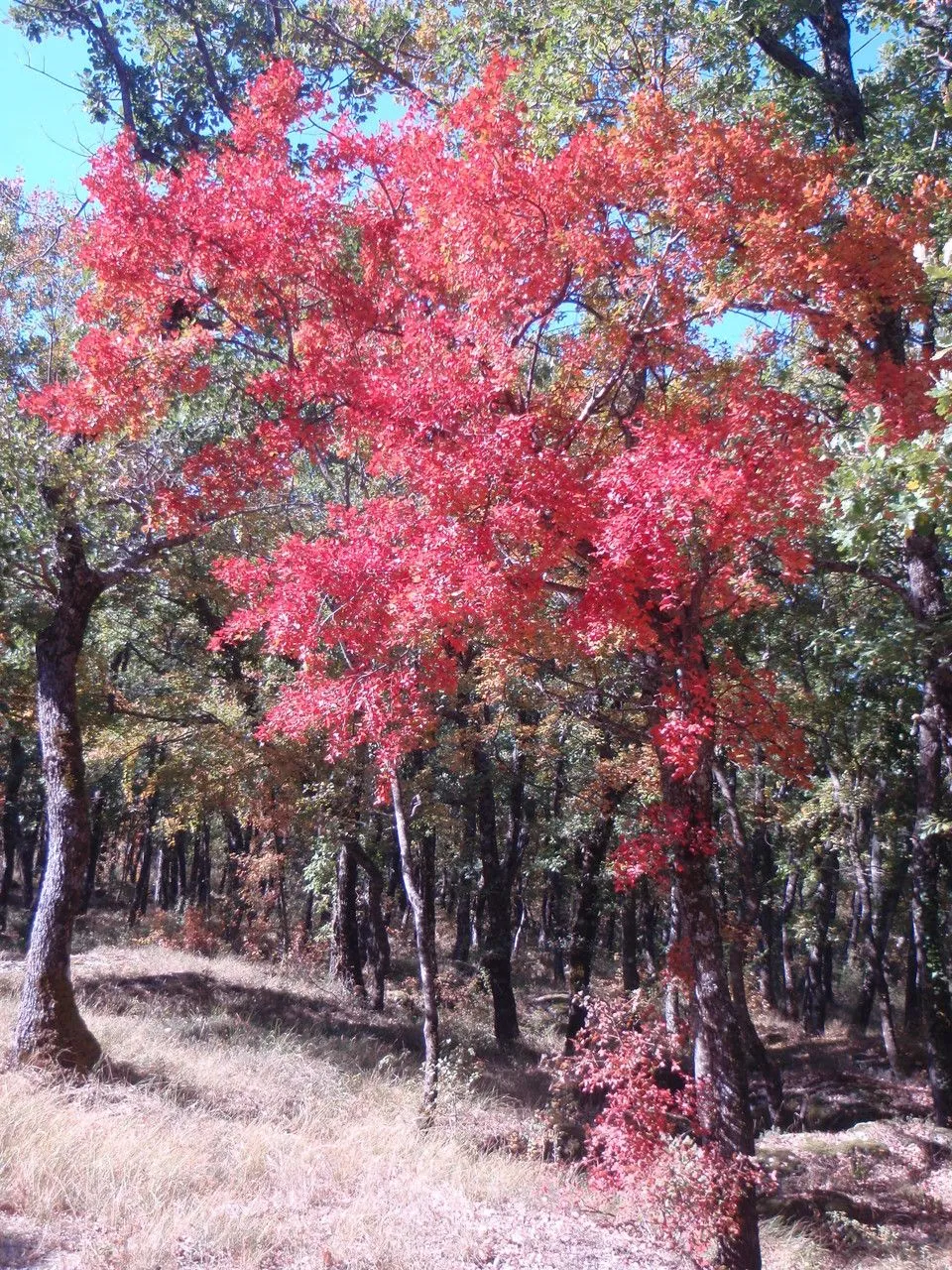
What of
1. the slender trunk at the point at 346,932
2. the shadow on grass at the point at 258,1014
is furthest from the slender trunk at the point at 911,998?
the slender trunk at the point at 346,932

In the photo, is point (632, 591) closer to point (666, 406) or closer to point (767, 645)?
point (666, 406)

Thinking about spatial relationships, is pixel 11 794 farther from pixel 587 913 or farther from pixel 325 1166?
pixel 325 1166

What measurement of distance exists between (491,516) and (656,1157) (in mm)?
5471

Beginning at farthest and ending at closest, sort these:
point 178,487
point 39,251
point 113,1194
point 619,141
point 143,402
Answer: point 39,251
point 178,487
point 143,402
point 619,141
point 113,1194

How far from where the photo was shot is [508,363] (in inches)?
334

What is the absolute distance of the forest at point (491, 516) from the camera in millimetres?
6801

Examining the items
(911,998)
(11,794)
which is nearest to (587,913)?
(911,998)

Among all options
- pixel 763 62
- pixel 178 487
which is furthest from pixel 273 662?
pixel 763 62

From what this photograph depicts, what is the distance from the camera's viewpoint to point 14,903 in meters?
34.3

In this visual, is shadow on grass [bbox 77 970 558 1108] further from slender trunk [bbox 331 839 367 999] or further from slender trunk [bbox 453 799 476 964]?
slender trunk [bbox 453 799 476 964]

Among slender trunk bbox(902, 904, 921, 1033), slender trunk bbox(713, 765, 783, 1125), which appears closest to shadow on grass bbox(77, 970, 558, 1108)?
slender trunk bbox(713, 765, 783, 1125)

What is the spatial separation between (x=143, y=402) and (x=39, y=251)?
372 centimetres

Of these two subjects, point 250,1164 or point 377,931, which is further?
point 377,931

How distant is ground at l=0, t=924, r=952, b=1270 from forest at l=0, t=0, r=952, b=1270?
6cm
